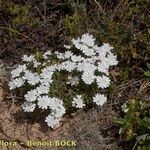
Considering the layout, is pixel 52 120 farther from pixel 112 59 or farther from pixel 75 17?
pixel 75 17

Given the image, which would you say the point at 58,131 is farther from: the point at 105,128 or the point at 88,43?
the point at 88,43

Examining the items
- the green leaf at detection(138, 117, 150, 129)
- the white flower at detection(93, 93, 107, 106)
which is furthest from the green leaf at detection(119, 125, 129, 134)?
the white flower at detection(93, 93, 107, 106)

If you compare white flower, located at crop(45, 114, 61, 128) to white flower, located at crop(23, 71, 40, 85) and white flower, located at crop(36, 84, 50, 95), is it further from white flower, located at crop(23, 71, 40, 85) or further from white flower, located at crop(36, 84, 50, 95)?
white flower, located at crop(23, 71, 40, 85)

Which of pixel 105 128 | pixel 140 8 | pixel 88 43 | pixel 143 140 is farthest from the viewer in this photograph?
pixel 140 8

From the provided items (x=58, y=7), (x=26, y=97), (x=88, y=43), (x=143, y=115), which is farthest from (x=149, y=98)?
(x=58, y=7)

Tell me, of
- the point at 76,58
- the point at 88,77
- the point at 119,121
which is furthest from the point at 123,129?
the point at 76,58

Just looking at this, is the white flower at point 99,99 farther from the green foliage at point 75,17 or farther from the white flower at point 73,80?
the green foliage at point 75,17

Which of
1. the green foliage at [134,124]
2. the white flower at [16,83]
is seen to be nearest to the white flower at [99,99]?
the green foliage at [134,124]
